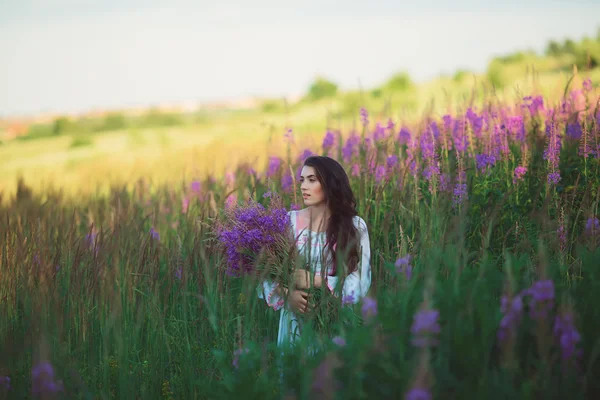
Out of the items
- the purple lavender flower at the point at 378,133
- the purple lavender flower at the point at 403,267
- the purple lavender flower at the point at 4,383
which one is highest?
the purple lavender flower at the point at 378,133

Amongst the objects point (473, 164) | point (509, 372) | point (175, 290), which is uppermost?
point (473, 164)

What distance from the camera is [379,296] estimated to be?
260cm

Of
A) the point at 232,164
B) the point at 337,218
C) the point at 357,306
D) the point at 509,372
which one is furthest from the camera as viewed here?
the point at 232,164

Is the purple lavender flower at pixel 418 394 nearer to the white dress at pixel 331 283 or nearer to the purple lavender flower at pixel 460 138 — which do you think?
the white dress at pixel 331 283

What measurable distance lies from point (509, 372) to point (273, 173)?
3.67 m

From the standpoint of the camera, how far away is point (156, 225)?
5.25m

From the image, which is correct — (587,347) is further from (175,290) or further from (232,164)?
(232,164)

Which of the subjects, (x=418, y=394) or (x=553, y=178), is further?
(x=553, y=178)

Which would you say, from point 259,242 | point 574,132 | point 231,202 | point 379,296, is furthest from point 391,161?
point 379,296

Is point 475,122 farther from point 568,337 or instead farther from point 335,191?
point 568,337

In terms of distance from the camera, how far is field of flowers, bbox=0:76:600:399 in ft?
5.83

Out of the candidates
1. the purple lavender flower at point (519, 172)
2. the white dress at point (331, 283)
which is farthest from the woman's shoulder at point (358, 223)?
the purple lavender flower at point (519, 172)

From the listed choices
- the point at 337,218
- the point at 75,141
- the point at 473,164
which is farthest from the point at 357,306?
the point at 75,141

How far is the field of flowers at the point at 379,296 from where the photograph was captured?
1.78 m
